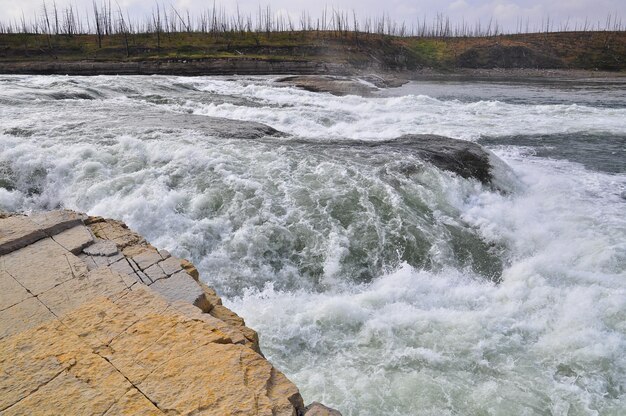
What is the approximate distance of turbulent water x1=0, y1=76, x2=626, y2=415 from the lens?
166 inches

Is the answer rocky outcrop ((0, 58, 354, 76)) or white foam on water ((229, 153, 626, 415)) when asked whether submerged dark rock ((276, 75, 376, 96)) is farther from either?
white foam on water ((229, 153, 626, 415))

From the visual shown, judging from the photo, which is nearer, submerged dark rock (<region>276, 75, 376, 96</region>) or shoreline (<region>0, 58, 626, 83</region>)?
submerged dark rock (<region>276, 75, 376, 96</region>)

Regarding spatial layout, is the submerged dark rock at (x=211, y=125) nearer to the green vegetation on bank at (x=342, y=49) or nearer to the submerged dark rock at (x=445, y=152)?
the submerged dark rock at (x=445, y=152)

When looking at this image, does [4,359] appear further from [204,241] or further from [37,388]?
[204,241]

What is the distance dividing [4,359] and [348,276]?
4.14m

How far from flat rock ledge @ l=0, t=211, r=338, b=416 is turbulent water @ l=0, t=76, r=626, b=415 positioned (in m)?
1.30

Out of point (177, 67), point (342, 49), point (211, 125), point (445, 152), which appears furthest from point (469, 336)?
point (342, 49)

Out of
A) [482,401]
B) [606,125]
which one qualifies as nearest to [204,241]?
[482,401]

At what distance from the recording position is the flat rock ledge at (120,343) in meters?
2.52

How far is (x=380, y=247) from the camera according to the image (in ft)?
21.6

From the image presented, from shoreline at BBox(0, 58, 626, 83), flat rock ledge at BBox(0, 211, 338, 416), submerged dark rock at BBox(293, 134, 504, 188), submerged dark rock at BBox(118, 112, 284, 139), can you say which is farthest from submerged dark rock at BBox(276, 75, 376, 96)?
flat rock ledge at BBox(0, 211, 338, 416)

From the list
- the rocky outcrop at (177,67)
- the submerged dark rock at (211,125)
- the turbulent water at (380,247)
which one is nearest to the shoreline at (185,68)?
the rocky outcrop at (177,67)

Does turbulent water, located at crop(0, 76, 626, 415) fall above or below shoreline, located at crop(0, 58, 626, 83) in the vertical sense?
below

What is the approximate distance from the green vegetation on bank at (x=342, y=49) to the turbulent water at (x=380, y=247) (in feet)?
138
